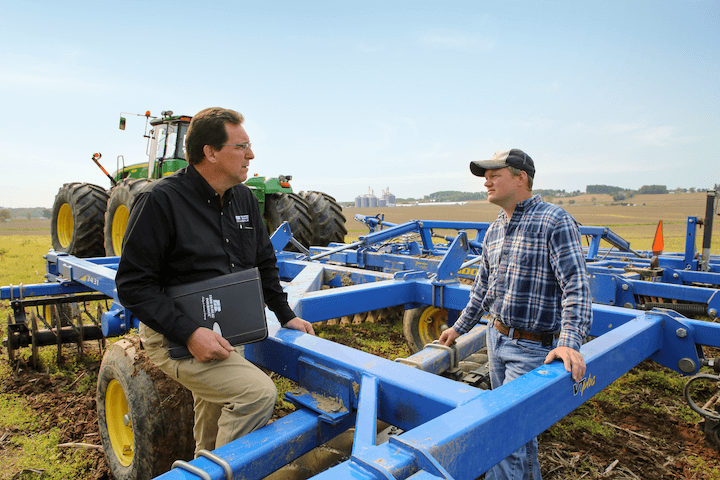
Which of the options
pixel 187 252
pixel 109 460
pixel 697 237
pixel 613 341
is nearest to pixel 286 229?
pixel 109 460

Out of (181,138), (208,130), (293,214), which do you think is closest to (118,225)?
(181,138)

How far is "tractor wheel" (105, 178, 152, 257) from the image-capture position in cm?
607

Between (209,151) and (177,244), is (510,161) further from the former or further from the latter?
(177,244)

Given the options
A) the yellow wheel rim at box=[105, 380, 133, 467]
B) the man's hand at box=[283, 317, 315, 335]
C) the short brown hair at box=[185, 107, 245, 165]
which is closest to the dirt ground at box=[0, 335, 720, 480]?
the yellow wheel rim at box=[105, 380, 133, 467]

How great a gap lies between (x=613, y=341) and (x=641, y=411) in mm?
2073

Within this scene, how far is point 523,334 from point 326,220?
6532 millimetres

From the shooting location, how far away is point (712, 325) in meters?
2.26

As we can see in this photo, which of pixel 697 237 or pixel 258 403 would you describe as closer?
pixel 258 403

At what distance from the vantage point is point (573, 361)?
166cm

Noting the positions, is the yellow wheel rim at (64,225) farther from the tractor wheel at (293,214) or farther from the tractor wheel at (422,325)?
the tractor wheel at (422,325)

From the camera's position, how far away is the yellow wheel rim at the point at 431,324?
4.35m

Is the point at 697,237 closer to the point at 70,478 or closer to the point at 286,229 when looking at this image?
the point at 286,229

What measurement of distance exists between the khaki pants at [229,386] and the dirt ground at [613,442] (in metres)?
1.46

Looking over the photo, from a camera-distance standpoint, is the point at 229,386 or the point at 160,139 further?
the point at 160,139
